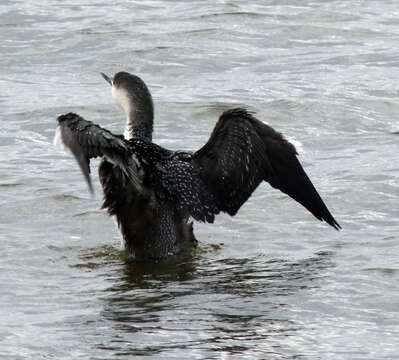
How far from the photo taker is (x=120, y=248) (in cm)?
858

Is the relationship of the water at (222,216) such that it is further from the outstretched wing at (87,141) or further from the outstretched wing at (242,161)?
the outstretched wing at (87,141)

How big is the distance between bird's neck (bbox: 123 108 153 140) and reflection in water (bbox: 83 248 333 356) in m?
1.05

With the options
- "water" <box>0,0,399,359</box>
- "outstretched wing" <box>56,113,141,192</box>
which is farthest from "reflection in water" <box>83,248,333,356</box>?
"outstretched wing" <box>56,113,141,192</box>

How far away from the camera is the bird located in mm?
7930

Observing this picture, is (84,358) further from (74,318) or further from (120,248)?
(120,248)

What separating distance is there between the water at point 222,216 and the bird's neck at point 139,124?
841mm

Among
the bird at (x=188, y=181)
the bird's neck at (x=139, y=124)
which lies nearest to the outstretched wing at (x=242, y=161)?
the bird at (x=188, y=181)

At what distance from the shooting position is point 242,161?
8.05 m

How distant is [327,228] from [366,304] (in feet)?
6.36

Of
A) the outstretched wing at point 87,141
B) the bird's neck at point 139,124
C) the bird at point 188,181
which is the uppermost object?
the outstretched wing at point 87,141

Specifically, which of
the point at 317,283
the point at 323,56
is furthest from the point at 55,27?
the point at 317,283

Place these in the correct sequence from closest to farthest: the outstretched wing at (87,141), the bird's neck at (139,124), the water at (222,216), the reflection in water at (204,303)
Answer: the reflection in water at (204,303) → the water at (222,216) → the outstretched wing at (87,141) → the bird's neck at (139,124)

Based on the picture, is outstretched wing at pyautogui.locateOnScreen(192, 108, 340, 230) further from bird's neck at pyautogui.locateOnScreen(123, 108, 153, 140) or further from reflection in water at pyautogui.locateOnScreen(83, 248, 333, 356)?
bird's neck at pyautogui.locateOnScreen(123, 108, 153, 140)

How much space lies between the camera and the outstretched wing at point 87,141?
7172mm
